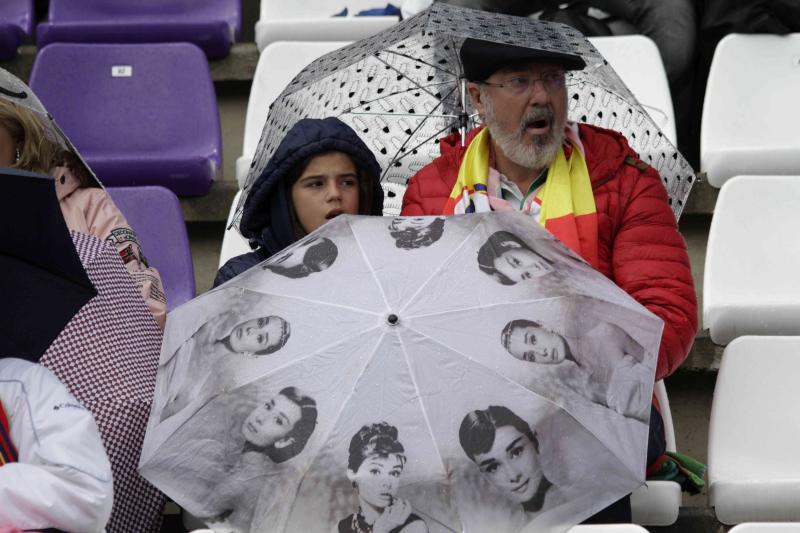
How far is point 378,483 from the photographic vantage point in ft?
6.56

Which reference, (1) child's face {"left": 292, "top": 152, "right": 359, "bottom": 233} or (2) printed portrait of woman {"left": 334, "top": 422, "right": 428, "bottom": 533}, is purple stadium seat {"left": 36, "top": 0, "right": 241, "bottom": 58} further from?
(2) printed portrait of woman {"left": 334, "top": 422, "right": 428, "bottom": 533}

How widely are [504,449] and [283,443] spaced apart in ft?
1.13

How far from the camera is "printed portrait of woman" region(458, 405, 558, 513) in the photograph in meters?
2.01

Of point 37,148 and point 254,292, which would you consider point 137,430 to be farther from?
point 37,148

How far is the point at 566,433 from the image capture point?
2049 millimetres

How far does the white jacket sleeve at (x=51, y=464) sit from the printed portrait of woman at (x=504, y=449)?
0.61 m

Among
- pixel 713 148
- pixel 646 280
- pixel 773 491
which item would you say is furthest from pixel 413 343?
pixel 713 148

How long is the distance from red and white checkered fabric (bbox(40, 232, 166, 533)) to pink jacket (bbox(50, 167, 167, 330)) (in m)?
0.38

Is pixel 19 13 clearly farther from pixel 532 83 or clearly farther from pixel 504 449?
pixel 504 449

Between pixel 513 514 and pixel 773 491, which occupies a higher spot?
pixel 513 514

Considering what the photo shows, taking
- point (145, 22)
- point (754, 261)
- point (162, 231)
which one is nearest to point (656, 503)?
point (754, 261)

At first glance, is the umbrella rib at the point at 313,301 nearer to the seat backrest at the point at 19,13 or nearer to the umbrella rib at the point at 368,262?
the umbrella rib at the point at 368,262

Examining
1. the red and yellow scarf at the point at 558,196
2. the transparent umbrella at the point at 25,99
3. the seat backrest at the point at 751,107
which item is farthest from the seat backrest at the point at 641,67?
the transparent umbrella at the point at 25,99

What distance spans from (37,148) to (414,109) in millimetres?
915
